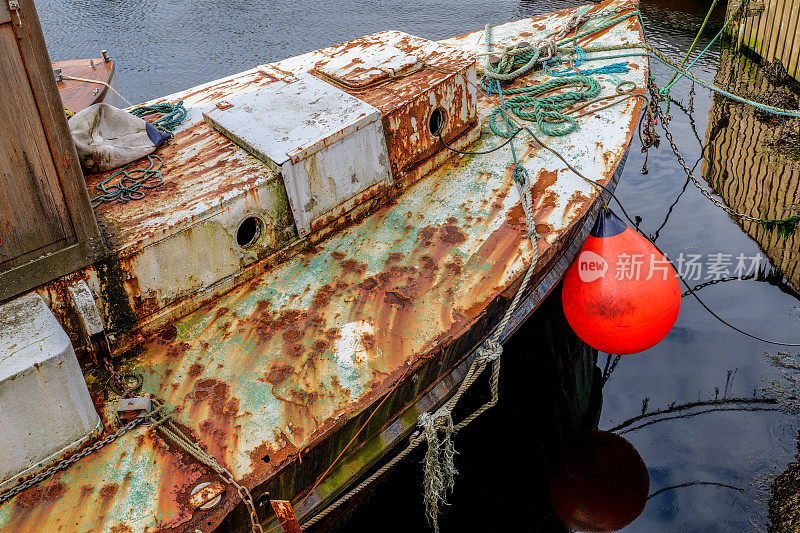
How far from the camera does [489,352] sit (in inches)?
176

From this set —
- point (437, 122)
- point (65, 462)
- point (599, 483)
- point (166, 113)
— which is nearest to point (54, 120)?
point (65, 462)

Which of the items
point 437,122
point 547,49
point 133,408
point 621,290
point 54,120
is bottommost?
point 621,290

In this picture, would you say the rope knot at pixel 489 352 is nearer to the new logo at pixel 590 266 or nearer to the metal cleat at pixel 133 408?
the new logo at pixel 590 266

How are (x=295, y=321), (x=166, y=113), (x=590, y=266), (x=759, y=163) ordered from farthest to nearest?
(x=759, y=163) → (x=166, y=113) → (x=590, y=266) → (x=295, y=321)

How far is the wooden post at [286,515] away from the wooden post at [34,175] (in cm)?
191

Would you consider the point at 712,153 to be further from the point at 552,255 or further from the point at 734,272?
the point at 552,255

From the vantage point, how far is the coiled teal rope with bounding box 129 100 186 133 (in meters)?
5.49

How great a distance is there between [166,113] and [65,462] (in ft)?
11.2

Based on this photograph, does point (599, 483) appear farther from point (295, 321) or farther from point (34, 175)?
point (34, 175)

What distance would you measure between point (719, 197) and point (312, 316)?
6.64m

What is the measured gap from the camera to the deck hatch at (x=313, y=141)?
4750 mm

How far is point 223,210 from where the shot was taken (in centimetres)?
437

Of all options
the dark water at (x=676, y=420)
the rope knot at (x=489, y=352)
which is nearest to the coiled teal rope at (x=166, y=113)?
the rope knot at (x=489, y=352)

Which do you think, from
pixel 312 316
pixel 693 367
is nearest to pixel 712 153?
pixel 693 367
